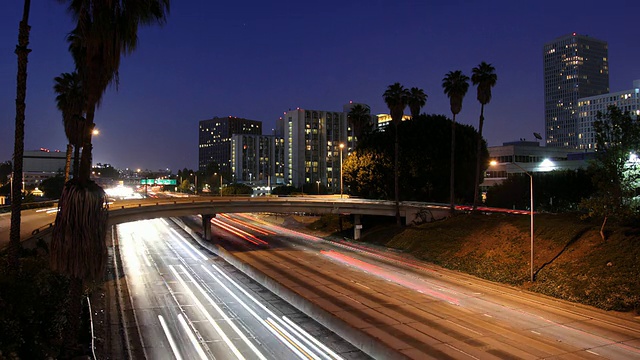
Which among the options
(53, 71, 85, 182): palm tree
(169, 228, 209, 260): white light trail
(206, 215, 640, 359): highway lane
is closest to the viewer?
(206, 215, 640, 359): highway lane

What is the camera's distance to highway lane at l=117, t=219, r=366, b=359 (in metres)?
20.4

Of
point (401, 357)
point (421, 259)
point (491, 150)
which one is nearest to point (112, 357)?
point (401, 357)

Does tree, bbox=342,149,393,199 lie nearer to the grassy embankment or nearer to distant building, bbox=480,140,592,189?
the grassy embankment

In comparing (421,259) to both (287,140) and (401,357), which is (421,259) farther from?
(287,140)

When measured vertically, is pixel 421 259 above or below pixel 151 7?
below

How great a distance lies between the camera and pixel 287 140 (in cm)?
19175

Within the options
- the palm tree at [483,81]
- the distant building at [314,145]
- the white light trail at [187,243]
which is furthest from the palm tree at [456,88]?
the distant building at [314,145]

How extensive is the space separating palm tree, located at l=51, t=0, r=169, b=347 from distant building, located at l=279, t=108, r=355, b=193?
6634 inches

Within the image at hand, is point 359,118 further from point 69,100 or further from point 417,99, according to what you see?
point 69,100

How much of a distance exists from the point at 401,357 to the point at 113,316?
57.5ft

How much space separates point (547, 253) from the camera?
35.5 meters

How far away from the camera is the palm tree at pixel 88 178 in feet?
48.1

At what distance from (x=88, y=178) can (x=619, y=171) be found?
33.0 m

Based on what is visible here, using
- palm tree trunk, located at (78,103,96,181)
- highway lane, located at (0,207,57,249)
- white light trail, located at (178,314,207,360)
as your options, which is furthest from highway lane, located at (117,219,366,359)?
palm tree trunk, located at (78,103,96,181)
